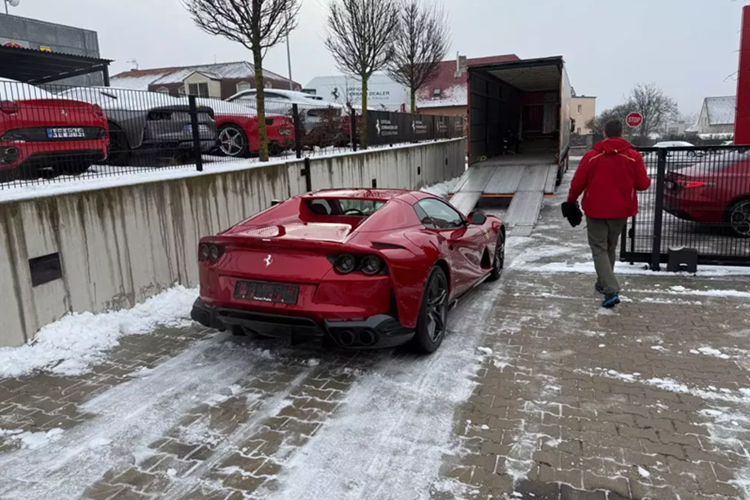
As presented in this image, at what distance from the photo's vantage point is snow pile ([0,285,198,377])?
461 cm

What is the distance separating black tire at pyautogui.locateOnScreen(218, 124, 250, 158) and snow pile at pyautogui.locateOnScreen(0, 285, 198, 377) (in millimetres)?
4869

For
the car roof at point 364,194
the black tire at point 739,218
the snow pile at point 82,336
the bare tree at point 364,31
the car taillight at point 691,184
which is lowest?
the snow pile at point 82,336

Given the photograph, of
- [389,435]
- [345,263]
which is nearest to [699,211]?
[345,263]

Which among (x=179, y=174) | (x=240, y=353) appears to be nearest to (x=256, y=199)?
(x=179, y=174)

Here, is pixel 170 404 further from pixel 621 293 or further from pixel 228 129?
pixel 228 129

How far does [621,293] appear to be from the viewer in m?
6.51

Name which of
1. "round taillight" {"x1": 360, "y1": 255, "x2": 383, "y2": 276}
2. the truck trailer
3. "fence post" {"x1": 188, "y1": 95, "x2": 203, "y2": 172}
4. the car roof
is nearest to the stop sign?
the truck trailer

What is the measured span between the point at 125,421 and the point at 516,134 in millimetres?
21185

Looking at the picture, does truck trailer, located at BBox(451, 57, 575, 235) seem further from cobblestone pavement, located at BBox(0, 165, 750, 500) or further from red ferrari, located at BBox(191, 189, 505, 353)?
red ferrari, located at BBox(191, 189, 505, 353)

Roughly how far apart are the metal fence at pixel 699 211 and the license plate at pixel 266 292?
201 inches

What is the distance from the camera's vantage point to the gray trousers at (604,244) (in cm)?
605

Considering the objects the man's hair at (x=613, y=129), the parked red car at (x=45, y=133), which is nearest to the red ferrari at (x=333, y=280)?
the man's hair at (x=613, y=129)

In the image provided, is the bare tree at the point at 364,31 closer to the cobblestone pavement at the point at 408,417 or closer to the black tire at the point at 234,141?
the black tire at the point at 234,141

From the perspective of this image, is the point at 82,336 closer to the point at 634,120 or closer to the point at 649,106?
the point at 634,120
